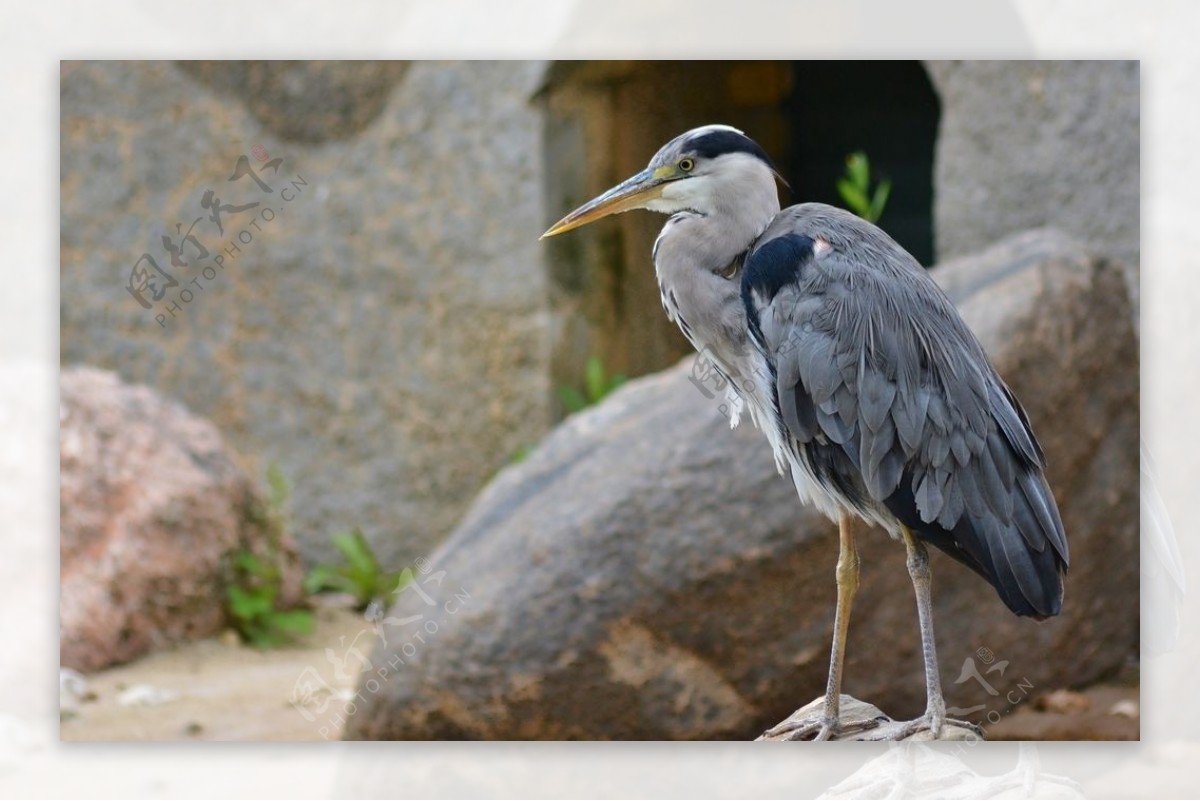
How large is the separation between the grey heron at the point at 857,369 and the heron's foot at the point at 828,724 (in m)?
0.08

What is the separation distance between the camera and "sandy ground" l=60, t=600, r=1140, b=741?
9.29ft

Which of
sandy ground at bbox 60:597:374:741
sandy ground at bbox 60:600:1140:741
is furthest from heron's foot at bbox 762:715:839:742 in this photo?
sandy ground at bbox 60:597:374:741

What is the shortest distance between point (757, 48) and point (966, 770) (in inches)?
57.9

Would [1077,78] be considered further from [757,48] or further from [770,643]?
[770,643]

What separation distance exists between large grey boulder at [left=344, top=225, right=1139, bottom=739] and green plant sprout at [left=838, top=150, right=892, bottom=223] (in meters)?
0.53

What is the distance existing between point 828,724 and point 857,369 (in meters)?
0.48

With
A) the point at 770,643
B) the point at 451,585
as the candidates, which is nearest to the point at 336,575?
the point at 451,585

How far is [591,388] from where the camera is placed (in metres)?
3.45

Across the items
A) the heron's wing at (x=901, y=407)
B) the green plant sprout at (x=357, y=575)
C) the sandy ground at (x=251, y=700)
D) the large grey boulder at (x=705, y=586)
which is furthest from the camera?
the green plant sprout at (x=357, y=575)

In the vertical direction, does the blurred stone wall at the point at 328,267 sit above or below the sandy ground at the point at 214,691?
above

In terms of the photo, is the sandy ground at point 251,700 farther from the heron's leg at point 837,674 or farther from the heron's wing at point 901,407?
the heron's wing at point 901,407

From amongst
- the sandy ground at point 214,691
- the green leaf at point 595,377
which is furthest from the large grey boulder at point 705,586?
the green leaf at point 595,377

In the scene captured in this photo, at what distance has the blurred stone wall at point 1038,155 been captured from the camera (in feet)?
9.68

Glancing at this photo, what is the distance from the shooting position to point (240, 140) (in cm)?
348
